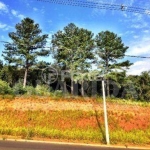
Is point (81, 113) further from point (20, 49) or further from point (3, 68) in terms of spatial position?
point (3, 68)

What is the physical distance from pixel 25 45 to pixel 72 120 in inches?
819

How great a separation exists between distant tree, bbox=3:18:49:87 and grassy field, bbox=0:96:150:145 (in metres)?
13.3

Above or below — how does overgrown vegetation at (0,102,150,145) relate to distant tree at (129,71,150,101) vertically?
below

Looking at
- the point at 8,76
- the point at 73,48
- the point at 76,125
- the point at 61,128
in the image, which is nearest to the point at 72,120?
the point at 76,125

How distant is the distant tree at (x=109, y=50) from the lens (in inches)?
1778

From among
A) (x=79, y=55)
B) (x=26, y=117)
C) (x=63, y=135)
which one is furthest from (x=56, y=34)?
(x=63, y=135)

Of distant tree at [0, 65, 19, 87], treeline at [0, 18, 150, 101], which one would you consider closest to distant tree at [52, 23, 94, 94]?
treeline at [0, 18, 150, 101]

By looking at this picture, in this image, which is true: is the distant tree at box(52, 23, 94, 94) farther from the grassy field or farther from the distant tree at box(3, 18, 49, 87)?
the grassy field

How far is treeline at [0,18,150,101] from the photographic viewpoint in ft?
140

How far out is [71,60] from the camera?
44.5 metres

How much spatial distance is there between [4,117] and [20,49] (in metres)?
18.1

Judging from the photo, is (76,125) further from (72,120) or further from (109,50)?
(109,50)

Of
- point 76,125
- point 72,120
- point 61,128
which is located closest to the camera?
point 61,128

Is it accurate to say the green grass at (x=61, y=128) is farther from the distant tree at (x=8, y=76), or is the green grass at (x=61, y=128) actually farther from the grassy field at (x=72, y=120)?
the distant tree at (x=8, y=76)
